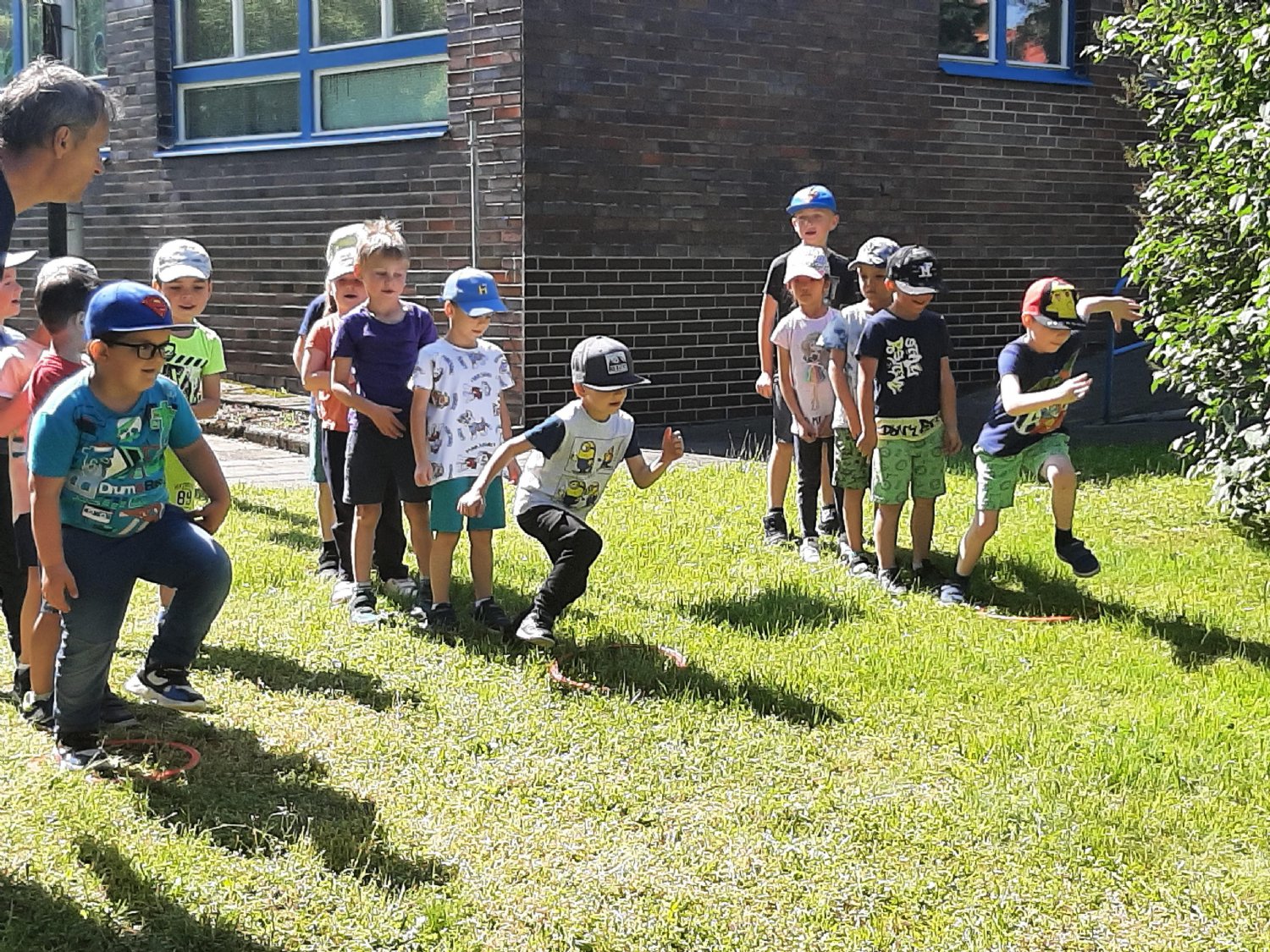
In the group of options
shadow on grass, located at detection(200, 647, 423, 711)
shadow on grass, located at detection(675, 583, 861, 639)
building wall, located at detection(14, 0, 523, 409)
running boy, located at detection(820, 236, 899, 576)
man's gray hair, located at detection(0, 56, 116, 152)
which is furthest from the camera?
building wall, located at detection(14, 0, 523, 409)

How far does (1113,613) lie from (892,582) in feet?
3.33

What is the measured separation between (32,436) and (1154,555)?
533 cm

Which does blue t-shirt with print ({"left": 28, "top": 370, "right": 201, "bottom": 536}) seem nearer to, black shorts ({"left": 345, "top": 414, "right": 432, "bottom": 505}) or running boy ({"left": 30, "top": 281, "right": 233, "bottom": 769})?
running boy ({"left": 30, "top": 281, "right": 233, "bottom": 769})

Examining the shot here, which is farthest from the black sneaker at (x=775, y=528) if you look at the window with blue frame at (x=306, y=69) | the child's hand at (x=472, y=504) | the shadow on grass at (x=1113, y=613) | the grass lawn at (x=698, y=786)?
the window with blue frame at (x=306, y=69)

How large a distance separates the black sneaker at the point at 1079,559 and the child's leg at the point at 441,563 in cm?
259

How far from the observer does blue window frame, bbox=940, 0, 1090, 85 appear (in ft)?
44.0

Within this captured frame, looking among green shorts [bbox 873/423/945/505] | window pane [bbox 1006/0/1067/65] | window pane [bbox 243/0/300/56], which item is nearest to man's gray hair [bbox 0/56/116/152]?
green shorts [bbox 873/423/945/505]

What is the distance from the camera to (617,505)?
876 centimetres

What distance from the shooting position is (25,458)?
505 cm

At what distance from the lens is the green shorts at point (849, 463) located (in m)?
7.26

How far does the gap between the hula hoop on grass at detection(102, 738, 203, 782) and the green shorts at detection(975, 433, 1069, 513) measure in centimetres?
350

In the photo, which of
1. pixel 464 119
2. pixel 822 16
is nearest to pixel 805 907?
pixel 464 119

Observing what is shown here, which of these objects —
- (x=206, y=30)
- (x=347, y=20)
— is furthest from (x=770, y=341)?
(x=206, y=30)

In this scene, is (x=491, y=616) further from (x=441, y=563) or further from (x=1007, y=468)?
(x=1007, y=468)
